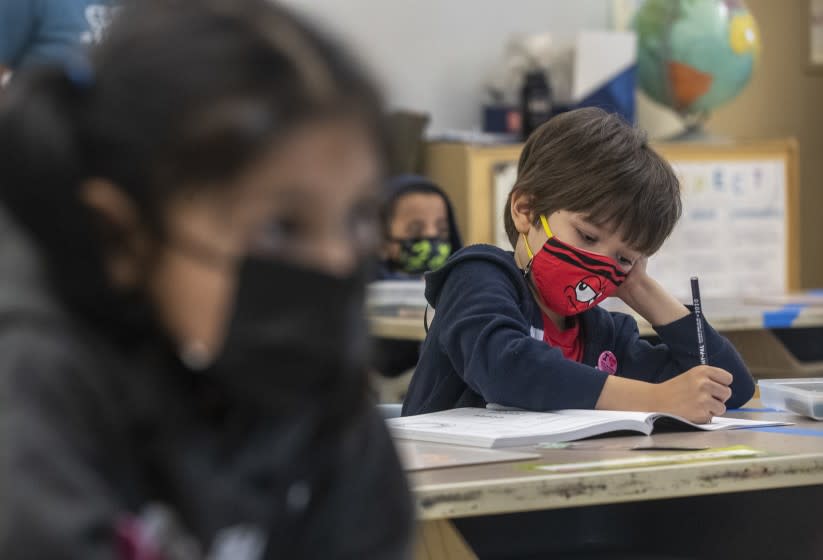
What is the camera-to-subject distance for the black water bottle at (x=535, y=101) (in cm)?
402

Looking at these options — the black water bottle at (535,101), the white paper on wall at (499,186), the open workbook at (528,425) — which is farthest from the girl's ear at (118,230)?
the black water bottle at (535,101)

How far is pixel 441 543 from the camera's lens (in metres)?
1.08

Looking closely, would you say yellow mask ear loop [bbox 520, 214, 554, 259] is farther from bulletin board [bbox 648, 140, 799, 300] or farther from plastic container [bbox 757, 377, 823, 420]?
bulletin board [bbox 648, 140, 799, 300]

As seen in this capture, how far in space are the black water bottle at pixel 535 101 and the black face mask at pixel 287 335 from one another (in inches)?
136

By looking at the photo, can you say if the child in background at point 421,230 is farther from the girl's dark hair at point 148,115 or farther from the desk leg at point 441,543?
the girl's dark hair at point 148,115

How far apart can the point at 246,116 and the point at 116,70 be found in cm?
7

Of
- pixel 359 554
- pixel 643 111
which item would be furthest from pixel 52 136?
pixel 643 111

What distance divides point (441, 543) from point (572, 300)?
0.65 m

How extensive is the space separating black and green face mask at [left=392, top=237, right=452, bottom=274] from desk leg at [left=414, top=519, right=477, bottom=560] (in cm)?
220

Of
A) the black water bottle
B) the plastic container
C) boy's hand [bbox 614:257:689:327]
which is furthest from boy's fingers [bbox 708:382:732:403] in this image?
the black water bottle

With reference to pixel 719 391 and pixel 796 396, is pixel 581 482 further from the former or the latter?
pixel 796 396

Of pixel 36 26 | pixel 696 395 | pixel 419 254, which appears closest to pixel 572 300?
pixel 696 395

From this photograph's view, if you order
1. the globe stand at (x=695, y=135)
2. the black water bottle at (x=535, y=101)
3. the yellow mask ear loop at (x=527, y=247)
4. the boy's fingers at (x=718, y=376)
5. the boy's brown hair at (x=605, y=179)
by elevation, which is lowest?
the boy's fingers at (x=718, y=376)

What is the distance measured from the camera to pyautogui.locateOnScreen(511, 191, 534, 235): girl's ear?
5.61 feet
